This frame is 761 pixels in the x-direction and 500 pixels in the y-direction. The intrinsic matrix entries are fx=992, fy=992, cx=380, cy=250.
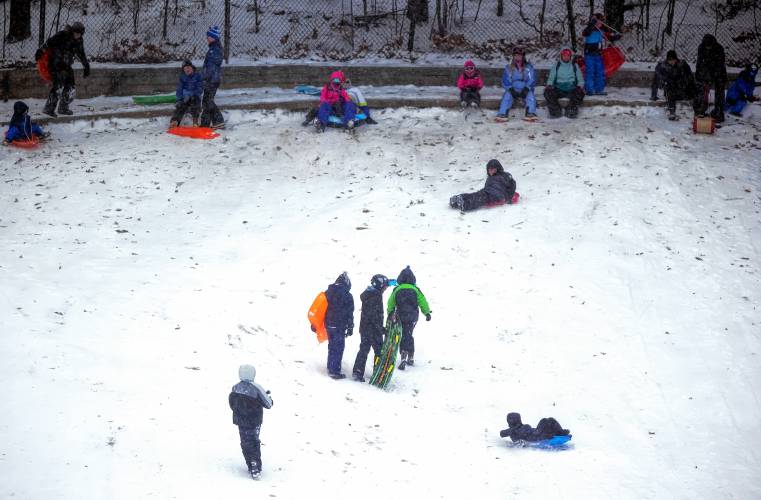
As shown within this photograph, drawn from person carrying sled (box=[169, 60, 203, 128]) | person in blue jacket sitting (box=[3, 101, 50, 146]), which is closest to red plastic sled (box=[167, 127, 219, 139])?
person carrying sled (box=[169, 60, 203, 128])

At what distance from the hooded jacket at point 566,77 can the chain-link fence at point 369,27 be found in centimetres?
393

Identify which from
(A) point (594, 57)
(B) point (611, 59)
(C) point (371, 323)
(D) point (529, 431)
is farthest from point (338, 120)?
(D) point (529, 431)

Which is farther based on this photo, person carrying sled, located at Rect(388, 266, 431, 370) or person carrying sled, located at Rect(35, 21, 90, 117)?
person carrying sled, located at Rect(35, 21, 90, 117)

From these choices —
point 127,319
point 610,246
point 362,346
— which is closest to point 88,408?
point 127,319

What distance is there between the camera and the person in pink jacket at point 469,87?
1945 centimetres

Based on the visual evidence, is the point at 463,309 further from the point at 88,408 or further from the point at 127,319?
the point at 88,408

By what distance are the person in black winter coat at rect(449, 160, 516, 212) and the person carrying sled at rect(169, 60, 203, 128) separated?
5.82m

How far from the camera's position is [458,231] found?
A: 15078mm

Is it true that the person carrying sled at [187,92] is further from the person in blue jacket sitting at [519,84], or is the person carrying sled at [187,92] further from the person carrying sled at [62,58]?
the person in blue jacket sitting at [519,84]

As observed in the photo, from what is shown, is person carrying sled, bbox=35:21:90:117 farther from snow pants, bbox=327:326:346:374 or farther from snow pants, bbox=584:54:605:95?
snow pants, bbox=327:326:346:374

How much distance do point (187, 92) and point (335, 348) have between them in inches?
356

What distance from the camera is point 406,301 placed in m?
11.5

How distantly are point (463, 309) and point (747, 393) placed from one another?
3.74 m

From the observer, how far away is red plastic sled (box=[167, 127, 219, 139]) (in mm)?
18625
